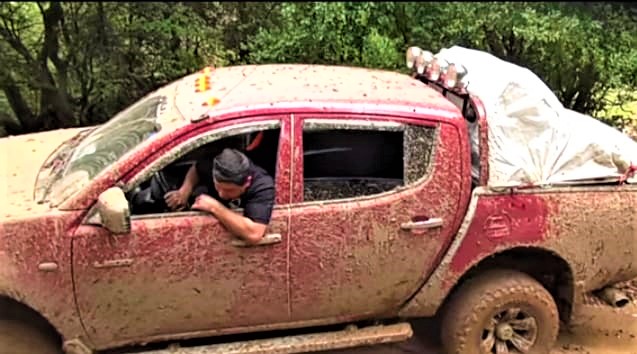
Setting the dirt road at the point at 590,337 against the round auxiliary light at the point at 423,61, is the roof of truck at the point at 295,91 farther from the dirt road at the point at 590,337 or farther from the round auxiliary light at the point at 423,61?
the dirt road at the point at 590,337

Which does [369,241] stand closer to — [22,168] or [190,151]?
[190,151]

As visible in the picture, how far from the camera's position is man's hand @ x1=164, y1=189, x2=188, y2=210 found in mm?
4535

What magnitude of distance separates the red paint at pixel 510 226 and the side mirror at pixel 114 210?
1.80 meters

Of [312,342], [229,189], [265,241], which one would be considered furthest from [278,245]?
[312,342]

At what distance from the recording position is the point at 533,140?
16.6ft

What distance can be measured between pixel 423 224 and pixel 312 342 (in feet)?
2.88

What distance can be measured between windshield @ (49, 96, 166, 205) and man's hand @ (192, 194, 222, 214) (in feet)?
1.50

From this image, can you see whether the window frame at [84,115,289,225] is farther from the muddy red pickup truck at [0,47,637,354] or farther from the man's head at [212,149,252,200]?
the man's head at [212,149,252,200]

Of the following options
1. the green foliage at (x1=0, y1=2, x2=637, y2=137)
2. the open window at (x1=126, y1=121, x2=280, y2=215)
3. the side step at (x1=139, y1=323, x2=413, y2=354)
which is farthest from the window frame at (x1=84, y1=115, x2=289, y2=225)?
the green foliage at (x1=0, y1=2, x2=637, y2=137)

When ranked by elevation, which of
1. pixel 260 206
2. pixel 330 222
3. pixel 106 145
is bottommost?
pixel 330 222

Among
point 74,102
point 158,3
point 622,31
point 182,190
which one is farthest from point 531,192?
point 158,3

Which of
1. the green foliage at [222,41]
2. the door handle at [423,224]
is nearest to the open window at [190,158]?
the door handle at [423,224]

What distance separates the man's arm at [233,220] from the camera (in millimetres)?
4355

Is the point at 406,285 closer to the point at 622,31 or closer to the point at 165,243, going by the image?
the point at 165,243
